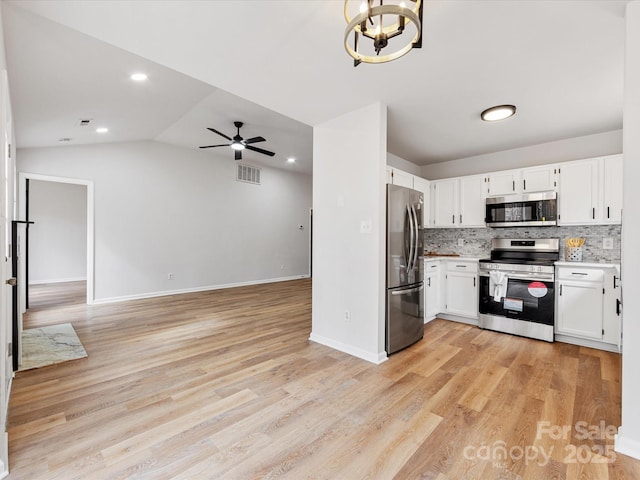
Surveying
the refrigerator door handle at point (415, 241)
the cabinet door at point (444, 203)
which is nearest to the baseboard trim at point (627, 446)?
the refrigerator door handle at point (415, 241)

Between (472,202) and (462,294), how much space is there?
1.35 m

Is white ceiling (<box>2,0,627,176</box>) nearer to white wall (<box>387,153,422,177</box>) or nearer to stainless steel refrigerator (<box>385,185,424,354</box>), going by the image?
white wall (<box>387,153,422,177</box>)

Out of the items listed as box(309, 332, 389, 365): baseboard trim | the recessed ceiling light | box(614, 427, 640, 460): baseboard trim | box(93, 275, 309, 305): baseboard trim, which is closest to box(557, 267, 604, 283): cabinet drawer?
the recessed ceiling light

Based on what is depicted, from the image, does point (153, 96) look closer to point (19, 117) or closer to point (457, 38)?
point (19, 117)

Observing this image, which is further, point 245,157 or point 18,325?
point 245,157

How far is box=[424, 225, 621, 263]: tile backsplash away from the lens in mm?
3785

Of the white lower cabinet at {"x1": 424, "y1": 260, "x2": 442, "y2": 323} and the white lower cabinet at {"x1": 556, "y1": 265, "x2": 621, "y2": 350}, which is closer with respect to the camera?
the white lower cabinet at {"x1": 556, "y1": 265, "x2": 621, "y2": 350}

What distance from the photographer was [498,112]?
10.4ft

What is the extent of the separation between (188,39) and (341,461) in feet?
9.14

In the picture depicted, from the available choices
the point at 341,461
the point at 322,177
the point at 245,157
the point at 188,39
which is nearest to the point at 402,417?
the point at 341,461

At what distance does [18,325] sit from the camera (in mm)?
2887

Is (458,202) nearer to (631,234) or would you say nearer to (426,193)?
(426,193)

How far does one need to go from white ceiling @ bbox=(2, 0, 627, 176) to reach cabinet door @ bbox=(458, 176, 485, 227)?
0.61 m

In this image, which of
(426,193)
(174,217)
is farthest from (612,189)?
(174,217)
